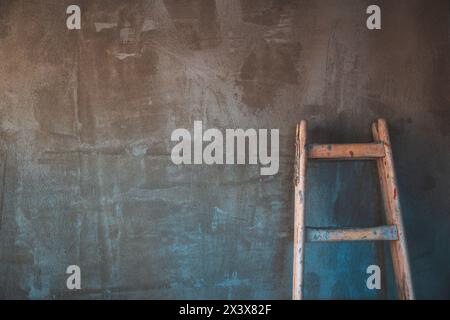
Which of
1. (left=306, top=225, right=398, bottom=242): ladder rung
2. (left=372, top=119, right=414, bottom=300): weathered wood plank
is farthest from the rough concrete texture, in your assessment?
(left=306, top=225, right=398, bottom=242): ladder rung

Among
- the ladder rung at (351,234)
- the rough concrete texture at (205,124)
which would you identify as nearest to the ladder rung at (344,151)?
the rough concrete texture at (205,124)

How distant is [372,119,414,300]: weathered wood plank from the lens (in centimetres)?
178

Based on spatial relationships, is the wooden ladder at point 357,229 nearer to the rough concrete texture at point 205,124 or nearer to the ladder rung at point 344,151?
the ladder rung at point 344,151

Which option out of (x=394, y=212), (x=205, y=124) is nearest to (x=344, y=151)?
(x=394, y=212)

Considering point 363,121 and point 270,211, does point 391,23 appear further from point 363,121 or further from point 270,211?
point 270,211

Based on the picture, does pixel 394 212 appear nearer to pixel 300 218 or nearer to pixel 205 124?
pixel 300 218

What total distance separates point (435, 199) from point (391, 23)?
0.77 meters

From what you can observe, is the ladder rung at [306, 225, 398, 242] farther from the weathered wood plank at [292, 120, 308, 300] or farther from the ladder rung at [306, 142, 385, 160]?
the ladder rung at [306, 142, 385, 160]

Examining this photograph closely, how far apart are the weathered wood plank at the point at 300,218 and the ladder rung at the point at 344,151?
0.14ft

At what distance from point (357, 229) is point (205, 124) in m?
0.75

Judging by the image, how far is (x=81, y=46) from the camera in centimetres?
199

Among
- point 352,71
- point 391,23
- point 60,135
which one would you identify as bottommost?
point 60,135

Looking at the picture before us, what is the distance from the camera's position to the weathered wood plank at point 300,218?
69.5 inches
